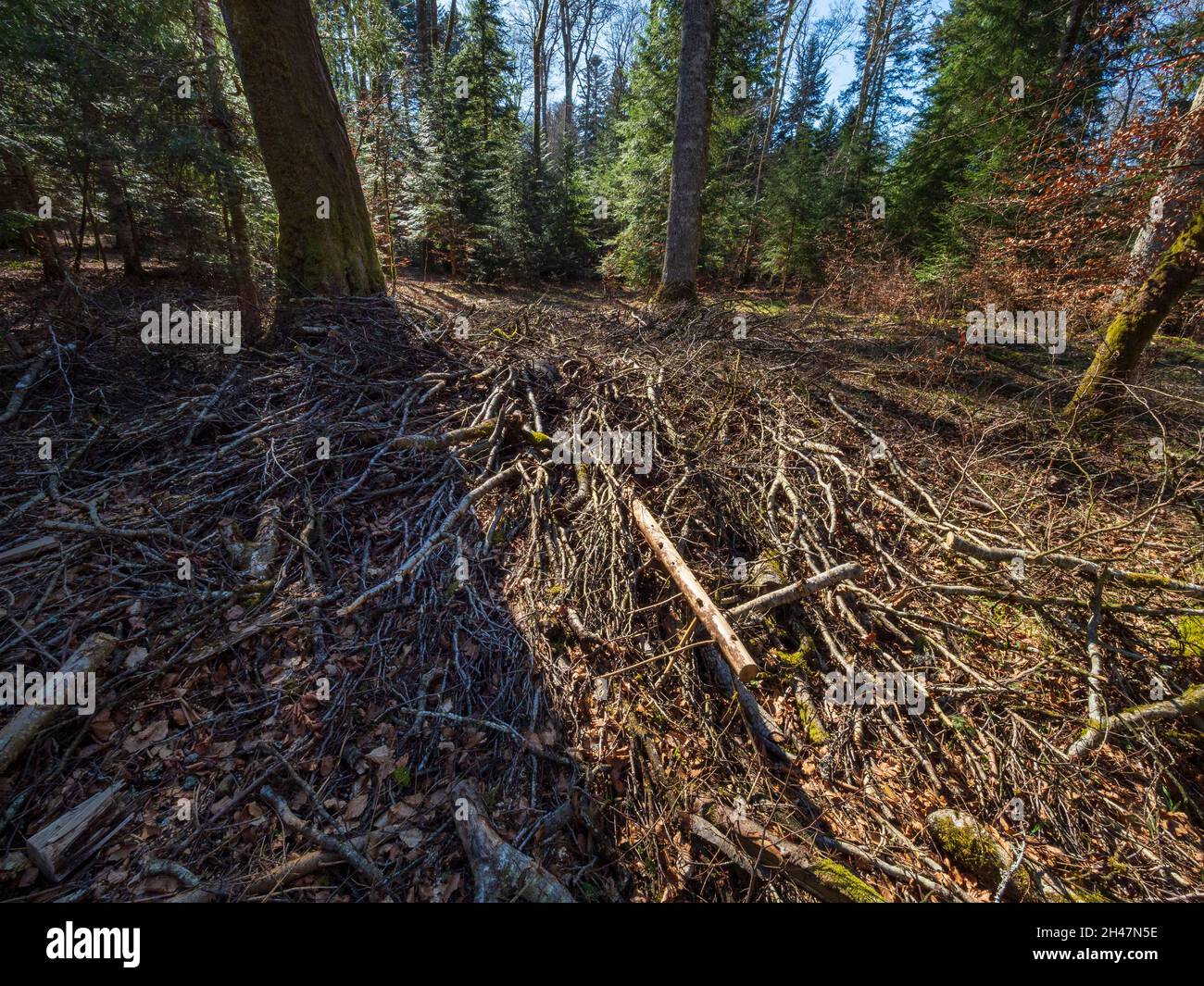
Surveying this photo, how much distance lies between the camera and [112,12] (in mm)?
6625

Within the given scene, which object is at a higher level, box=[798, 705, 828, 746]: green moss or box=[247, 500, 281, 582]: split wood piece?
box=[247, 500, 281, 582]: split wood piece

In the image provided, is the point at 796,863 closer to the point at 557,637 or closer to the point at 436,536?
the point at 557,637

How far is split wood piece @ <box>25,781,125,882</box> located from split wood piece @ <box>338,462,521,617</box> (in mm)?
1265

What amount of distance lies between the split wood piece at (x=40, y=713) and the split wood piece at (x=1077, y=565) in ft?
18.0

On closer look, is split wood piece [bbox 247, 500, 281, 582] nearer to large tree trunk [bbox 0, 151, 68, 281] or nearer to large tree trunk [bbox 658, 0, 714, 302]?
large tree trunk [bbox 0, 151, 68, 281]

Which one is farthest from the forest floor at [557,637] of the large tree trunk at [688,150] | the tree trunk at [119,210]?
the large tree trunk at [688,150]

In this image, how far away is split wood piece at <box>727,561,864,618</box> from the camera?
3162 mm

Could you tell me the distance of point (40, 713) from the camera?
88.4 inches

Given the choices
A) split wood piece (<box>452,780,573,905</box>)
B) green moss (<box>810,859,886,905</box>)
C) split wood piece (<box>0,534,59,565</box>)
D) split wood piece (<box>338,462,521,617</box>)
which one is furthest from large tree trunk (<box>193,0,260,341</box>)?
green moss (<box>810,859,886,905</box>)

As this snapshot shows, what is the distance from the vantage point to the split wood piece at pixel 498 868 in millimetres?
2045
